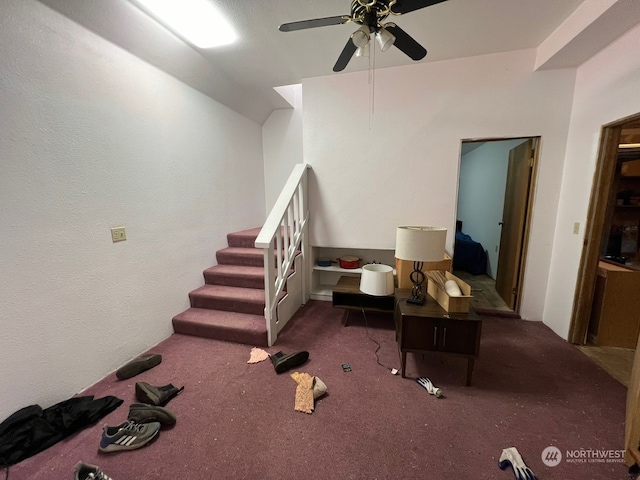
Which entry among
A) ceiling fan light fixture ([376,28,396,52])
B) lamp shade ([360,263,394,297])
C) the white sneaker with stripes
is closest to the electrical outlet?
the white sneaker with stripes

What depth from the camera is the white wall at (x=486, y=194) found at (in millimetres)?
3879

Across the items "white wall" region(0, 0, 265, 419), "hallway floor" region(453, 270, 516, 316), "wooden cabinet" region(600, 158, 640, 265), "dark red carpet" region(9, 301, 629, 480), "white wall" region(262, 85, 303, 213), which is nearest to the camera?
"dark red carpet" region(9, 301, 629, 480)

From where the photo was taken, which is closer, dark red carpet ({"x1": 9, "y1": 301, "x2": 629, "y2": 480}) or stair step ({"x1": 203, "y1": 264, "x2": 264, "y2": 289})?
dark red carpet ({"x1": 9, "y1": 301, "x2": 629, "y2": 480})

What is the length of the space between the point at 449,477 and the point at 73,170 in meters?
2.82

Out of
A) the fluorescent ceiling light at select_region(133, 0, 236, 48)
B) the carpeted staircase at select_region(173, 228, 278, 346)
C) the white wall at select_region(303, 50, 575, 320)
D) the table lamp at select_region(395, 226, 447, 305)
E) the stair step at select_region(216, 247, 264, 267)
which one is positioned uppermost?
the fluorescent ceiling light at select_region(133, 0, 236, 48)

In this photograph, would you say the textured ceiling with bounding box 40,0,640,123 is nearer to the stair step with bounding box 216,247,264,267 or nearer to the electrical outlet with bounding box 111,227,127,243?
the electrical outlet with bounding box 111,227,127,243

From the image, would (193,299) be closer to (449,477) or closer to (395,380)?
(395,380)

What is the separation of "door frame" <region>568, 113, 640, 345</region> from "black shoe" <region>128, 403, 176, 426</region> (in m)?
3.33

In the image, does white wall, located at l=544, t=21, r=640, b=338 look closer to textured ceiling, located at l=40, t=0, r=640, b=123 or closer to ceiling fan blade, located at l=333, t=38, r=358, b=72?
textured ceiling, located at l=40, t=0, r=640, b=123

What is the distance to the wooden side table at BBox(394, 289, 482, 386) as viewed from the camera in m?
1.70

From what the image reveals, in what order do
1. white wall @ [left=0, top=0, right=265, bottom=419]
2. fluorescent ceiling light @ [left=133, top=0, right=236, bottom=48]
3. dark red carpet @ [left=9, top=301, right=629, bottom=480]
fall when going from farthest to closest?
fluorescent ceiling light @ [left=133, top=0, right=236, bottom=48]
white wall @ [left=0, top=0, right=265, bottom=419]
dark red carpet @ [left=9, top=301, right=629, bottom=480]

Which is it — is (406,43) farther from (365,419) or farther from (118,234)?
(118,234)

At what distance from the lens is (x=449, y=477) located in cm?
120

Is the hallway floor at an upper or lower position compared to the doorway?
lower
